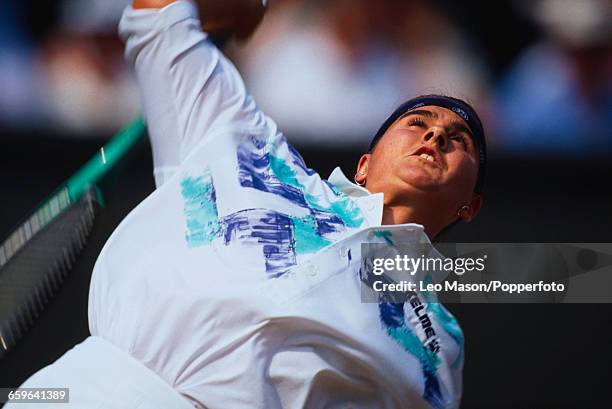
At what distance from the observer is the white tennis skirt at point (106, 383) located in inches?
54.4

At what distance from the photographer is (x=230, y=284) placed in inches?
56.7

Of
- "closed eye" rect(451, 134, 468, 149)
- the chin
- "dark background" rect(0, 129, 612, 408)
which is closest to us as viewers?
the chin

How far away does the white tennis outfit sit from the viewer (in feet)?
4.63

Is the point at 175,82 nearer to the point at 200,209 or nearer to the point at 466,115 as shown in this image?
the point at 200,209

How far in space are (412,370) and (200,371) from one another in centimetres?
33

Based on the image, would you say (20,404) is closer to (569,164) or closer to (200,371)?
(200,371)

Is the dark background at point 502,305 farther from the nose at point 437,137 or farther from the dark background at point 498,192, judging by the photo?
the nose at point 437,137

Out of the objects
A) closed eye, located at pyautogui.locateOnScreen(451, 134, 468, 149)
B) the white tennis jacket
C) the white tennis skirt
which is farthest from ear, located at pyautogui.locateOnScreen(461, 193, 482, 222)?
the white tennis skirt

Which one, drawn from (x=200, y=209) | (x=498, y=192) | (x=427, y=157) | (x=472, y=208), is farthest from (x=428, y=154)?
(x=498, y=192)

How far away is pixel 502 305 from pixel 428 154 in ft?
1.79

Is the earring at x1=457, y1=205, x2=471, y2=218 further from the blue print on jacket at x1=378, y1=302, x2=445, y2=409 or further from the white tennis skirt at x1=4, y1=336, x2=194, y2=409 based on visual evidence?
the white tennis skirt at x1=4, y1=336, x2=194, y2=409

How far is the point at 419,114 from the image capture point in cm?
188

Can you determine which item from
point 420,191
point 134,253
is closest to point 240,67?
point 420,191

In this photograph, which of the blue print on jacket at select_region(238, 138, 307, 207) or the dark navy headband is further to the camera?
the dark navy headband
